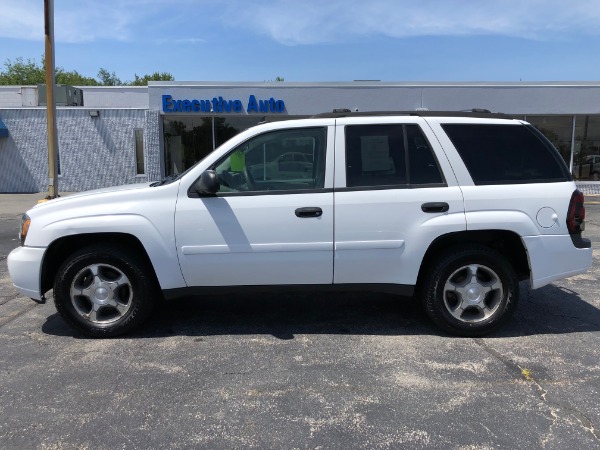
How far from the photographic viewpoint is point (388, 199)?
4.21 meters

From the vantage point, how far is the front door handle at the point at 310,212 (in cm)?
417

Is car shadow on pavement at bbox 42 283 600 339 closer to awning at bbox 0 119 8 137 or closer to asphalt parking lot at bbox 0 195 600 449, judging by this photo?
asphalt parking lot at bbox 0 195 600 449

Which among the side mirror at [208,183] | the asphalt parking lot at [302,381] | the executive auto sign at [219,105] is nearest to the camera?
the asphalt parking lot at [302,381]

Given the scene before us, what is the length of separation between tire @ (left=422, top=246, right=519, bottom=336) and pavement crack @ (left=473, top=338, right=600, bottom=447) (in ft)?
1.07

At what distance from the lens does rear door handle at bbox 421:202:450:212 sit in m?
4.21

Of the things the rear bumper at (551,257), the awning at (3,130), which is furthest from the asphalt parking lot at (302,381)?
the awning at (3,130)

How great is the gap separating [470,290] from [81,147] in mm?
17660

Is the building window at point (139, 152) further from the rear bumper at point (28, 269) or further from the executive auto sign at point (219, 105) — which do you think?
the rear bumper at point (28, 269)

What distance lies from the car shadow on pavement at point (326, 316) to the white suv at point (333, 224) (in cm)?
44

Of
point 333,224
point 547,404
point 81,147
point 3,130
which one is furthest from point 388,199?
point 3,130

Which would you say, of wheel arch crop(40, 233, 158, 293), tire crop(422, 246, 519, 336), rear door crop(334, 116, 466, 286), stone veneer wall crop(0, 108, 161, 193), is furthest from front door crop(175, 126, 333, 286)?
stone veneer wall crop(0, 108, 161, 193)

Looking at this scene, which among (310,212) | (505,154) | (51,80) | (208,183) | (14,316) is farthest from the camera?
(51,80)

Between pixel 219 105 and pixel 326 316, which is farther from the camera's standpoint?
pixel 219 105

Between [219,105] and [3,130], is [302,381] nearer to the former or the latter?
[219,105]
